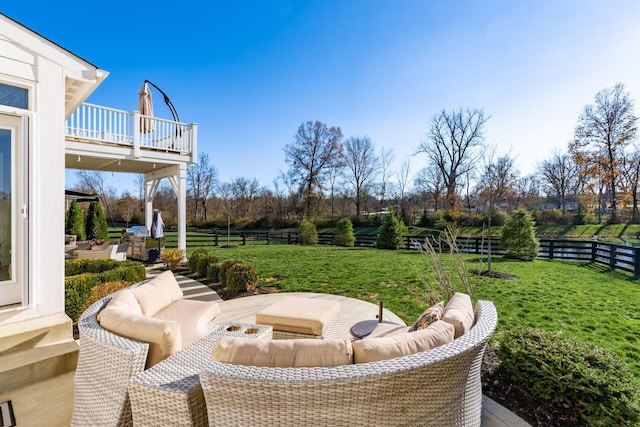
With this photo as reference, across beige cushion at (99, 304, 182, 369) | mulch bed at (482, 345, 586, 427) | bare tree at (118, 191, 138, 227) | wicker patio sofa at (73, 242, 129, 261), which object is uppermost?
bare tree at (118, 191, 138, 227)

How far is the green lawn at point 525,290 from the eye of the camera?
450cm

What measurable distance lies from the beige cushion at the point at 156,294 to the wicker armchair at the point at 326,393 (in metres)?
1.88

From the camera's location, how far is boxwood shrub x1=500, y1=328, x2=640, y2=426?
2072 mm

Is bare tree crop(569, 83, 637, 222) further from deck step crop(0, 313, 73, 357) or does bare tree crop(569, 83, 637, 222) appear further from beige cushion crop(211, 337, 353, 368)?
deck step crop(0, 313, 73, 357)

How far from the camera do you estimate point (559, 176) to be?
28.3 m

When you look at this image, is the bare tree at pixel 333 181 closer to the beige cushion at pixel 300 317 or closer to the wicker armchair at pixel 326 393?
the beige cushion at pixel 300 317

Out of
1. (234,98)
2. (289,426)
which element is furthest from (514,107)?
(289,426)

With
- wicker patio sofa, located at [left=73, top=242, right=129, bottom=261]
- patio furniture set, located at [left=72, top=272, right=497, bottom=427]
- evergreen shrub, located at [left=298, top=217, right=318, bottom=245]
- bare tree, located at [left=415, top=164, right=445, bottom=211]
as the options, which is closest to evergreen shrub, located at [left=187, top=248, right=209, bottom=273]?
wicker patio sofa, located at [left=73, top=242, right=129, bottom=261]

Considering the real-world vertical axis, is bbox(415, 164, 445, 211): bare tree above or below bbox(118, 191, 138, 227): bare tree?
above

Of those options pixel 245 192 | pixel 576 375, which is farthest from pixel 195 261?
pixel 245 192

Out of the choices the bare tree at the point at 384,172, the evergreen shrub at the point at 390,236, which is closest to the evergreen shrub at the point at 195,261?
the evergreen shrub at the point at 390,236

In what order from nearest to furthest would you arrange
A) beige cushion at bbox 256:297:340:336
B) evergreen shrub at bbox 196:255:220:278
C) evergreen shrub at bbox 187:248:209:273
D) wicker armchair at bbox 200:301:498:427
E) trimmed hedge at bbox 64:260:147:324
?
wicker armchair at bbox 200:301:498:427 < beige cushion at bbox 256:297:340:336 < trimmed hedge at bbox 64:260:147:324 < evergreen shrub at bbox 196:255:220:278 < evergreen shrub at bbox 187:248:209:273

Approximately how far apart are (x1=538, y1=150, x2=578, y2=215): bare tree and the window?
109 feet

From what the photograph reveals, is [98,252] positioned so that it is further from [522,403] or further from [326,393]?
[522,403]
